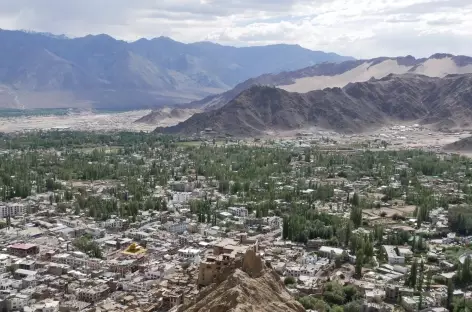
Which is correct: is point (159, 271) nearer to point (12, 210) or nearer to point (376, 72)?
point (12, 210)

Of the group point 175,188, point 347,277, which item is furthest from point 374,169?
point 347,277

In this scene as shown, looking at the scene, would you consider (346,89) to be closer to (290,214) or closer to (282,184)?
(282,184)

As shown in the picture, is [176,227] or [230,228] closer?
[176,227]

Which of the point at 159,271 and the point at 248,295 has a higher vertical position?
the point at 248,295

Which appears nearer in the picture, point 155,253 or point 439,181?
point 155,253

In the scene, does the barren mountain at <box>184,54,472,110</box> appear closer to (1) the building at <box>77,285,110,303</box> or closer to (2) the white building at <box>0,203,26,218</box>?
(2) the white building at <box>0,203,26,218</box>

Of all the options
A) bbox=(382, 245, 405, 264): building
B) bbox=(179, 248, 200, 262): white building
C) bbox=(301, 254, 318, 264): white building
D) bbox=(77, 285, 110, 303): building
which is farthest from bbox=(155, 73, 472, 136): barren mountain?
bbox=(77, 285, 110, 303): building

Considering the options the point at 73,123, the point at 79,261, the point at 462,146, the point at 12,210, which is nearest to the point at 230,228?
the point at 79,261
